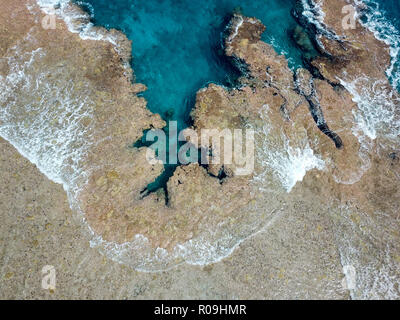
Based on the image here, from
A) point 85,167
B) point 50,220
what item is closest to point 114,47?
point 85,167

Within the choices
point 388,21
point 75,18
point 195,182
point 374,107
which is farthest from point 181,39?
point 388,21

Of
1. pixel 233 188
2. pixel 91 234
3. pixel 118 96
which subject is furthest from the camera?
pixel 118 96

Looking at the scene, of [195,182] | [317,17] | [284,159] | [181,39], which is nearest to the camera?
[195,182]

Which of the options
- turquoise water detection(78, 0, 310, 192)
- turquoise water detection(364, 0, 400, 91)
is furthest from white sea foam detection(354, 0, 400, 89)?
turquoise water detection(78, 0, 310, 192)

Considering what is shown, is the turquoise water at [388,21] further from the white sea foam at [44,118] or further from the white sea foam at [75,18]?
the white sea foam at [44,118]

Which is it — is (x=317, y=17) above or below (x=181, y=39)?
above

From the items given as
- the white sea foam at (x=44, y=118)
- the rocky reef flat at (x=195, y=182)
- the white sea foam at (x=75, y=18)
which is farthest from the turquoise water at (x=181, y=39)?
the white sea foam at (x=44, y=118)

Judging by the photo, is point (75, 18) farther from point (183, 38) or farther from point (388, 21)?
point (388, 21)

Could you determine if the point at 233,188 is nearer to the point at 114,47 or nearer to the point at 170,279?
the point at 170,279

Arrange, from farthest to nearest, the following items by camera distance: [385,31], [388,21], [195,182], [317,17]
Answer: [388,21] → [385,31] → [317,17] → [195,182]
